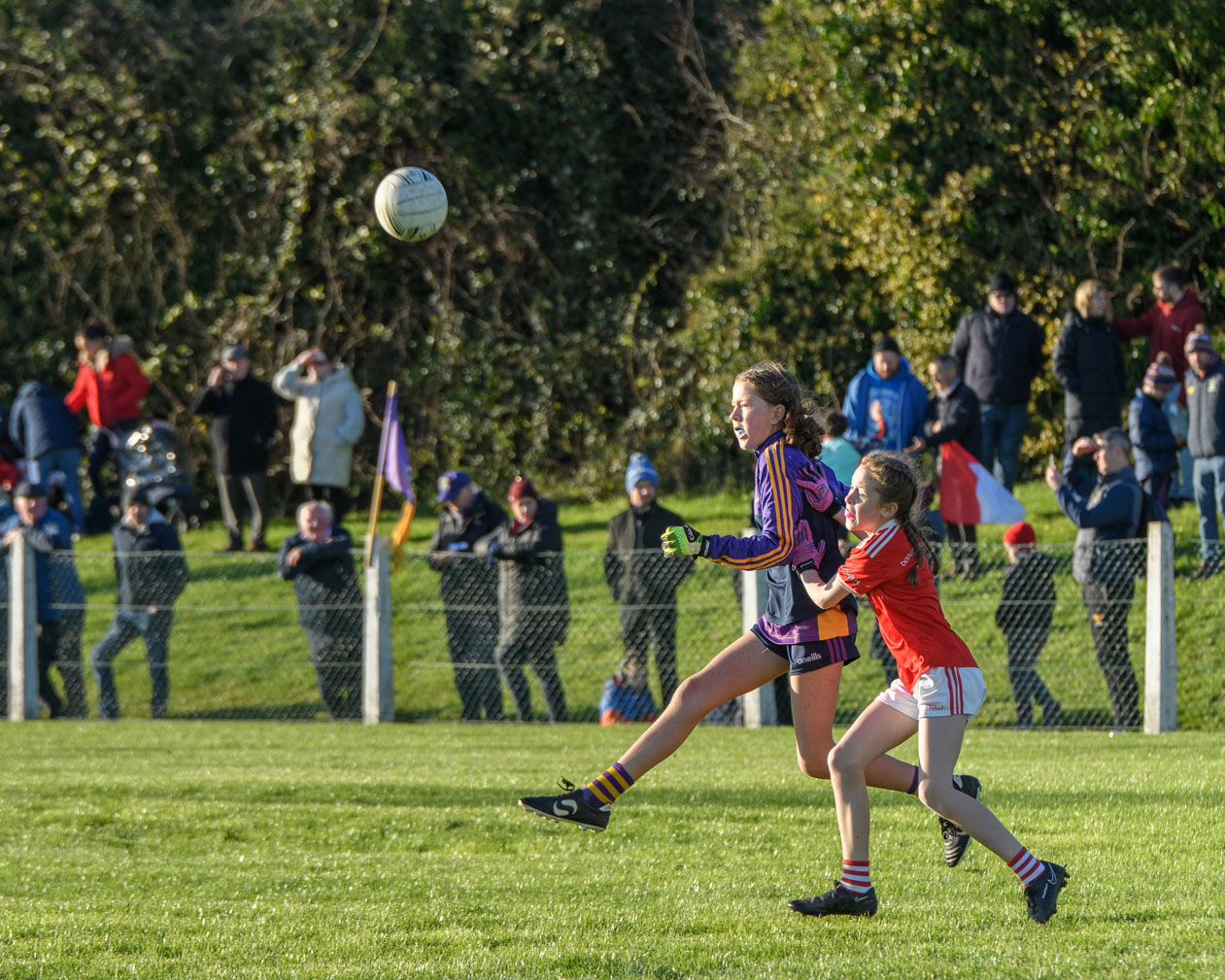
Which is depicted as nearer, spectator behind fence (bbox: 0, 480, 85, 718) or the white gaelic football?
the white gaelic football

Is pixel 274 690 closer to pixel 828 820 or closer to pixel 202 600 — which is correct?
pixel 202 600

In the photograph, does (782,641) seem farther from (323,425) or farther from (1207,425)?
(323,425)

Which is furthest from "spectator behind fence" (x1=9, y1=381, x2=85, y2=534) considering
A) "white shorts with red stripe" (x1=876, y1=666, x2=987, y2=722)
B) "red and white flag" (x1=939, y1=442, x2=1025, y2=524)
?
"white shorts with red stripe" (x1=876, y1=666, x2=987, y2=722)

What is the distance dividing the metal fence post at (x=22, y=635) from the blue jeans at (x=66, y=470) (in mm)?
3579

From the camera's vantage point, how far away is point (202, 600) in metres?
14.3

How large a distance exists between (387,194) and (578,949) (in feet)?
17.9

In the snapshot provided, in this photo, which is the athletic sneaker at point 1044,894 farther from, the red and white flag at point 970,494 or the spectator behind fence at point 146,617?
the spectator behind fence at point 146,617

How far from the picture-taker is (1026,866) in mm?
5121

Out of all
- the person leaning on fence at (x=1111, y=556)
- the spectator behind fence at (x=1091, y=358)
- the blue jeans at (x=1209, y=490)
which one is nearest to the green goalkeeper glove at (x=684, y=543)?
the person leaning on fence at (x=1111, y=556)

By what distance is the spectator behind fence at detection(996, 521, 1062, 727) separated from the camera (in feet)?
36.0

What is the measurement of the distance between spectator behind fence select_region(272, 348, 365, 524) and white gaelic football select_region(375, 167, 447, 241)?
22.8 ft

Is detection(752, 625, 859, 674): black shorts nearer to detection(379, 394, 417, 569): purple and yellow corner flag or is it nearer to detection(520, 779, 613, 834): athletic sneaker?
detection(520, 779, 613, 834): athletic sneaker

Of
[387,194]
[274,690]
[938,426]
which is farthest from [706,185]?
[387,194]

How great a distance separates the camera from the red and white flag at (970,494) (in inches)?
486
